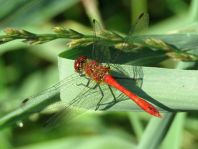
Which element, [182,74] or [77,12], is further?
[77,12]

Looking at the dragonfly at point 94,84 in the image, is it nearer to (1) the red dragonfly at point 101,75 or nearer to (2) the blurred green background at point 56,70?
(1) the red dragonfly at point 101,75

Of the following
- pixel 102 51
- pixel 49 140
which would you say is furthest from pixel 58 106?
pixel 49 140

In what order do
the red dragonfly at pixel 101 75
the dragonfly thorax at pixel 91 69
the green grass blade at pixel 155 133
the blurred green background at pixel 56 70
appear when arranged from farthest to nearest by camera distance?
1. the blurred green background at pixel 56 70
2. the dragonfly thorax at pixel 91 69
3. the green grass blade at pixel 155 133
4. the red dragonfly at pixel 101 75

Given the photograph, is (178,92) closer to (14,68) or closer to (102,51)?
(102,51)

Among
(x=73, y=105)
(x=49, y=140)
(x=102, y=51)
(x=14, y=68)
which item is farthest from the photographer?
(x=14, y=68)

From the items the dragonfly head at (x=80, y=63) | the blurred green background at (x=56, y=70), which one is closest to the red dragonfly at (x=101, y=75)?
the dragonfly head at (x=80, y=63)

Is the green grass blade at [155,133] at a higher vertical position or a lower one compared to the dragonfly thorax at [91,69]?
lower

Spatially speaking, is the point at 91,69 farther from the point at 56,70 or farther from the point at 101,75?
the point at 56,70

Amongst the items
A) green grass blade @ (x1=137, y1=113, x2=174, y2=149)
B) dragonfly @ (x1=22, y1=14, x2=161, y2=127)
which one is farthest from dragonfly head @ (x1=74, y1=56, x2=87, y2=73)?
green grass blade @ (x1=137, y1=113, x2=174, y2=149)
